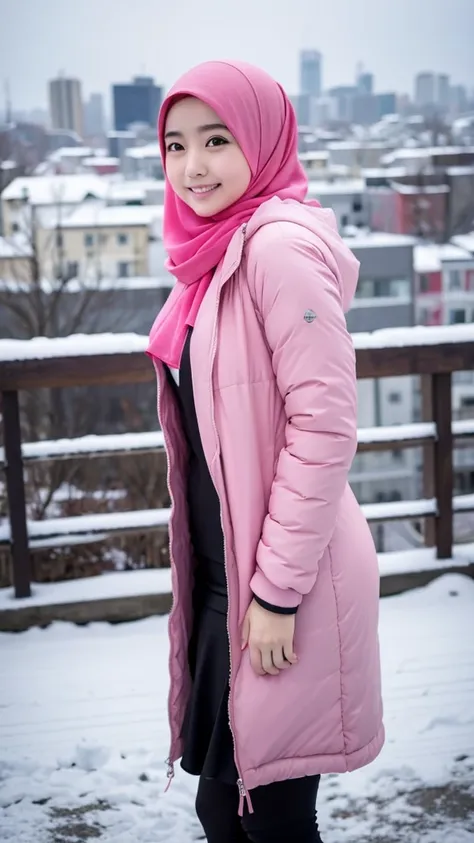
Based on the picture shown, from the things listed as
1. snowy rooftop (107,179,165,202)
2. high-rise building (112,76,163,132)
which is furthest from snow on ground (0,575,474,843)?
snowy rooftop (107,179,165,202)

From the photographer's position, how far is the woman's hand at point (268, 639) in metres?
1.04

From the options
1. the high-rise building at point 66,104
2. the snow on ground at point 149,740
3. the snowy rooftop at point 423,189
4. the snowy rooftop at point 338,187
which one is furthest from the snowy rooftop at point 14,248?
the snow on ground at point 149,740

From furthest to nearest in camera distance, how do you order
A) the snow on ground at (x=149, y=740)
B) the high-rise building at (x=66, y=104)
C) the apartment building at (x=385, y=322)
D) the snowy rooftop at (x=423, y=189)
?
the snowy rooftop at (x=423, y=189)
the apartment building at (x=385, y=322)
the high-rise building at (x=66, y=104)
the snow on ground at (x=149, y=740)

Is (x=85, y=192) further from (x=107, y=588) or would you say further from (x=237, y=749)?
(x=237, y=749)

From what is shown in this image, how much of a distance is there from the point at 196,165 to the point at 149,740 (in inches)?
52.8

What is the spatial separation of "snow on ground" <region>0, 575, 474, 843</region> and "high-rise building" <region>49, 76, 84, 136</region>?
1797cm

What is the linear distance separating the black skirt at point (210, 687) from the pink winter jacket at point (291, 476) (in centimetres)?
6

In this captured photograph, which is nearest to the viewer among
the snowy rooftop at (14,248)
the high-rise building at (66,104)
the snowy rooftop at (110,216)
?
the snowy rooftop at (14,248)

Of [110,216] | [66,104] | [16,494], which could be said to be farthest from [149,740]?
[66,104]

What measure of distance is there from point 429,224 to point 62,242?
10921 mm

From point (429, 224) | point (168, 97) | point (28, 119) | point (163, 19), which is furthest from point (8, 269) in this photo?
point (168, 97)

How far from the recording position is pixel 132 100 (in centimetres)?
2231

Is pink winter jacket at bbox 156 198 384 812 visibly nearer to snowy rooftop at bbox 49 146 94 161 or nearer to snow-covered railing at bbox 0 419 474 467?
snow-covered railing at bbox 0 419 474 467

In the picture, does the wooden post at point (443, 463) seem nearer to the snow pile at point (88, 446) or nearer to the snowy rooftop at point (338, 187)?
the snow pile at point (88, 446)
